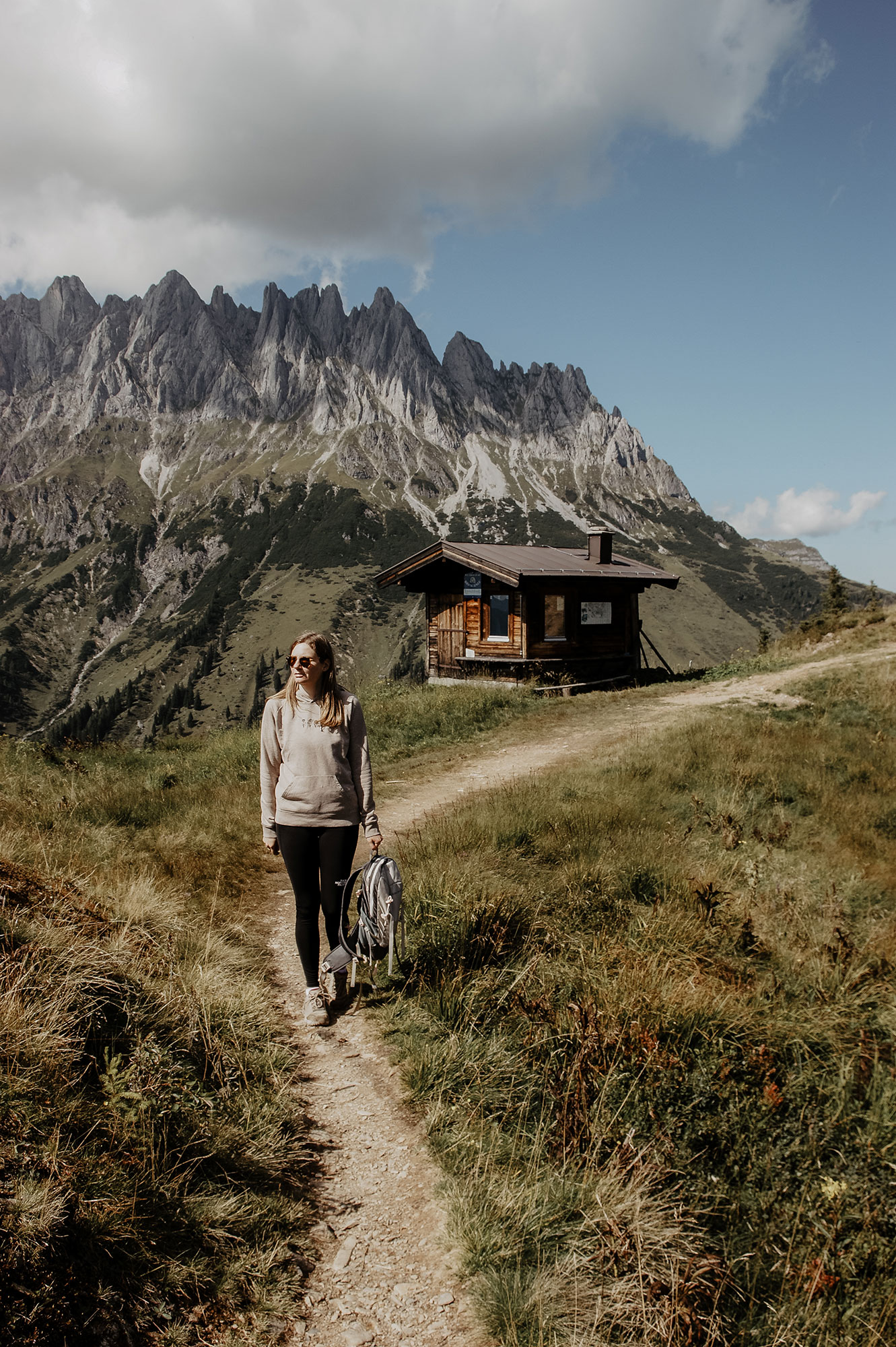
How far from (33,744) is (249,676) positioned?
150353 millimetres

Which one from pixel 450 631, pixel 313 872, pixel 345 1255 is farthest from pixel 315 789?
pixel 450 631

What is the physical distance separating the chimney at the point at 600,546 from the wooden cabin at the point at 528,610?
0.14 ft

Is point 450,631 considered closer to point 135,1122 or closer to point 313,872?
point 313,872

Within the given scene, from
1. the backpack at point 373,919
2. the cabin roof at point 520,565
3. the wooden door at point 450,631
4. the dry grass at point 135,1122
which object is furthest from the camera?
the wooden door at point 450,631

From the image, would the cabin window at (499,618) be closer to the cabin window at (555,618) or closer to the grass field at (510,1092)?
the cabin window at (555,618)

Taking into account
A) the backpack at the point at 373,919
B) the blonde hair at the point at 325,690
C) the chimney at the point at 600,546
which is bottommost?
the backpack at the point at 373,919

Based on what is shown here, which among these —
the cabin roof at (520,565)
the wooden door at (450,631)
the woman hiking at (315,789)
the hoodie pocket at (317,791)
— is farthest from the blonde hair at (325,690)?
the wooden door at (450,631)

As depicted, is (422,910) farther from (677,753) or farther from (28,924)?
(677,753)

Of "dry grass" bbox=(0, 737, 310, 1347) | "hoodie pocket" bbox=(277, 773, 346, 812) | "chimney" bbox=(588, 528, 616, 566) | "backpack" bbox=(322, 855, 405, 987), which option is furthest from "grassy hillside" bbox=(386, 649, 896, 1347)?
"chimney" bbox=(588, 528, 616, 566)

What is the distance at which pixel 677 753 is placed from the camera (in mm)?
10977

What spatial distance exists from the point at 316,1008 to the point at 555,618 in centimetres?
1945

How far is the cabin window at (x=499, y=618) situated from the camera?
74.8 ft

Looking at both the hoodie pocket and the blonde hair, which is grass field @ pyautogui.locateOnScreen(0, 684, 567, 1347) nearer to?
the hoodie pocket

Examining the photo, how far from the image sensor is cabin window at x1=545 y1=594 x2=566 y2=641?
2289 centimetres
